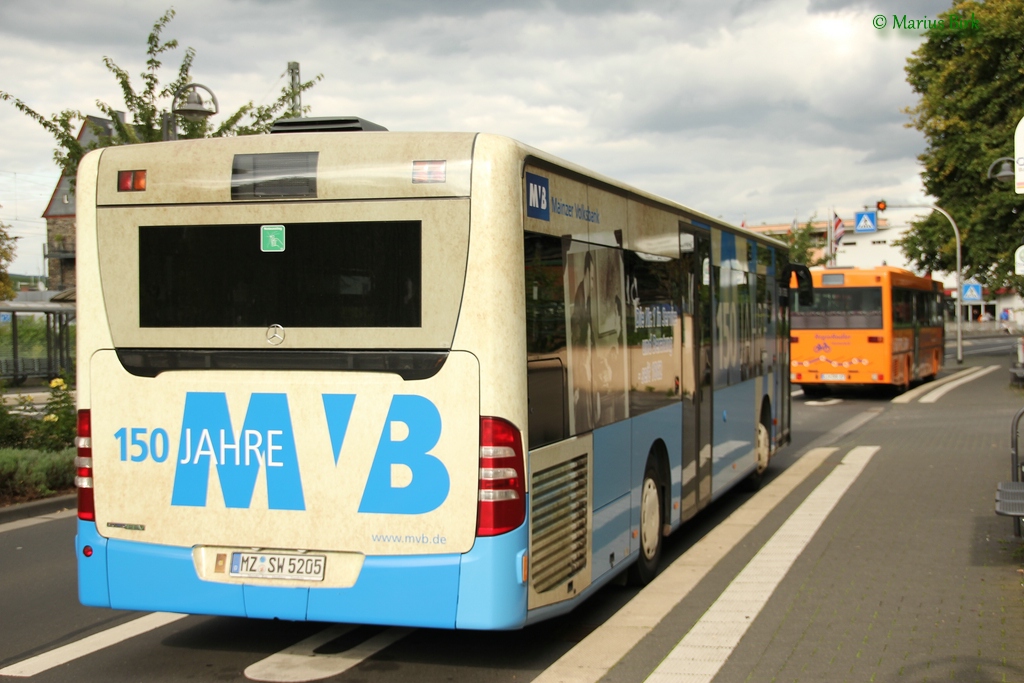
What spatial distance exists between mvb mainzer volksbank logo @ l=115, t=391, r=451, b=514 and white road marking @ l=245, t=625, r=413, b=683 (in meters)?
0.93

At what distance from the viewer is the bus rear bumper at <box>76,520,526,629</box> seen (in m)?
5.19

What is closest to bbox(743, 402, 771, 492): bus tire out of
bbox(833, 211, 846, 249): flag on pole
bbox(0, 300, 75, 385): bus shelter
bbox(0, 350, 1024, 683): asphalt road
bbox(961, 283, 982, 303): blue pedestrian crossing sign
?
bbox(0, 350, 1024, 683): asphalt road

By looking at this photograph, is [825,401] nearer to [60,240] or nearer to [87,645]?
[87,645]

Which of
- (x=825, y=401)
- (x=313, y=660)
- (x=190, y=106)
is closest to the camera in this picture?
(x=313, y=660)

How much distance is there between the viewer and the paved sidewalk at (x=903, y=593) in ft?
18.6

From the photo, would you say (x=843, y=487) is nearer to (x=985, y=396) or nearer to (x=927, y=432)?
(x=927, y=432)

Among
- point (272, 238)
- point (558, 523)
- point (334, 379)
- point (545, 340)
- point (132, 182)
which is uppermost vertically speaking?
point (132, 182)

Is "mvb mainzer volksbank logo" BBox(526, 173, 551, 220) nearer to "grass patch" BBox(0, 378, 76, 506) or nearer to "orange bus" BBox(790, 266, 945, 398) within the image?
"grass patch" BBox(0, 378, 76, 506)

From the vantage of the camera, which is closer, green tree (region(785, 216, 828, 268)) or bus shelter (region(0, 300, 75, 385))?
bus shelter (region(0, 300, 75, 385))

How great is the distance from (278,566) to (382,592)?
1.86 feet

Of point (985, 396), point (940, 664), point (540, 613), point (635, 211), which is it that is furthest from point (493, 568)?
point (985, 396)

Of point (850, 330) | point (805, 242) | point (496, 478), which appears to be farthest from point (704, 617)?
point (805, 242)

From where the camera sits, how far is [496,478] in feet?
17.1

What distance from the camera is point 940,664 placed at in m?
5.63
